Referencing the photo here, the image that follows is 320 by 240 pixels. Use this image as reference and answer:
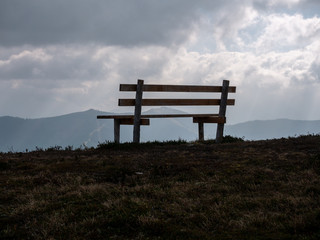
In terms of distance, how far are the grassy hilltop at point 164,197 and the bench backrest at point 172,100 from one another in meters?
3.35

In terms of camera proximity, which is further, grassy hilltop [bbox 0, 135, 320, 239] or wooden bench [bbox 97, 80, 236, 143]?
wooden bench [bbox 97, 80, 236, 143]

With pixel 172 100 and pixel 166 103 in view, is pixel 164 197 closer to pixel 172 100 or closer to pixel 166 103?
pixel 166 103

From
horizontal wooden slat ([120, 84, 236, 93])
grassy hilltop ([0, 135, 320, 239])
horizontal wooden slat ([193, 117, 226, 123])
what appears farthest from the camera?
horizontal wooden slat ([193, 117, 226, 123])

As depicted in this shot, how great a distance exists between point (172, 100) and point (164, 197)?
24.6 feet

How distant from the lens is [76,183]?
6.15 m

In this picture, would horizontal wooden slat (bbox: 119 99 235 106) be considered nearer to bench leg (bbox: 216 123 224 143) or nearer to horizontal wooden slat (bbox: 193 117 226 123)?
horizontal wooden slat (bbox: 193 117 226 123)

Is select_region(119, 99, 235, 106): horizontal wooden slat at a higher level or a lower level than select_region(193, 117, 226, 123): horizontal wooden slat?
higher

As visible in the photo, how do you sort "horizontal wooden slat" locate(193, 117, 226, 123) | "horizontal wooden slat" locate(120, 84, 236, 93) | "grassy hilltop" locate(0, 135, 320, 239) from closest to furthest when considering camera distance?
"grassy hilltop" locate(0, 135, 320, 239) < "horizontal wooden slat" locate(120, 84, 236, 93) < "horizontal wooden slat" locate(193, 117, 226, 123)

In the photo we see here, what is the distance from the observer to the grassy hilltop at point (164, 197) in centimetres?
387

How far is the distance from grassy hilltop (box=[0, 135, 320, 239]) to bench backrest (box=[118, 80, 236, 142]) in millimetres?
3350

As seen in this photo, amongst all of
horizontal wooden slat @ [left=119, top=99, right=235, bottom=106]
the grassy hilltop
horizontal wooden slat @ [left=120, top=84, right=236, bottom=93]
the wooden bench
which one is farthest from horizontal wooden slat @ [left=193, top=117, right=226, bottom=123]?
the grassy hilltop

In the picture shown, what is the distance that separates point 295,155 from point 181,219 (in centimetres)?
507

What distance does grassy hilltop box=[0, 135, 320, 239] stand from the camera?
387 cm

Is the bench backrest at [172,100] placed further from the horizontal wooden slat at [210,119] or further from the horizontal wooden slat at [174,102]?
the horizontal wooden slat at [210,119]
